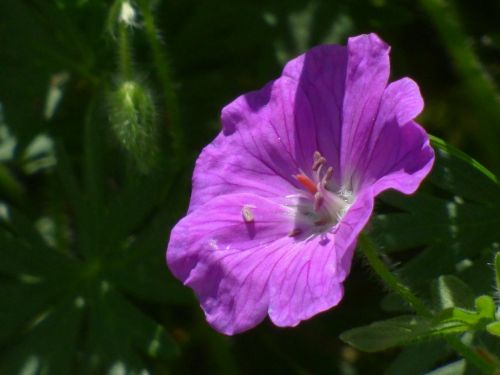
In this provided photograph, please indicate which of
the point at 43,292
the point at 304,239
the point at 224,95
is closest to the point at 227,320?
the point at 304,239

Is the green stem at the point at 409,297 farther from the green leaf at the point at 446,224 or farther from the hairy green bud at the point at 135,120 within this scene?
the hairy green bud at the point at 135,120

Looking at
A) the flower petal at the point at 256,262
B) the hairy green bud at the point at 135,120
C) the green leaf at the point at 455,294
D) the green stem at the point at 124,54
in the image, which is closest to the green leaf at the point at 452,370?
the green leaf at the point at 455,294

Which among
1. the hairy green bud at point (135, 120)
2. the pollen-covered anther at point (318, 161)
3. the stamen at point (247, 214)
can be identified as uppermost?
the hairy green bud at point (135, 120)

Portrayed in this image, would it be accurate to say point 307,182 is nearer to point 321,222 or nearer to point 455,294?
point 321,222

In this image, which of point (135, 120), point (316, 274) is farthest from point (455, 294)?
point (135, 120)

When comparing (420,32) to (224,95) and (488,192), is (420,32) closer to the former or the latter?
(224,95)
